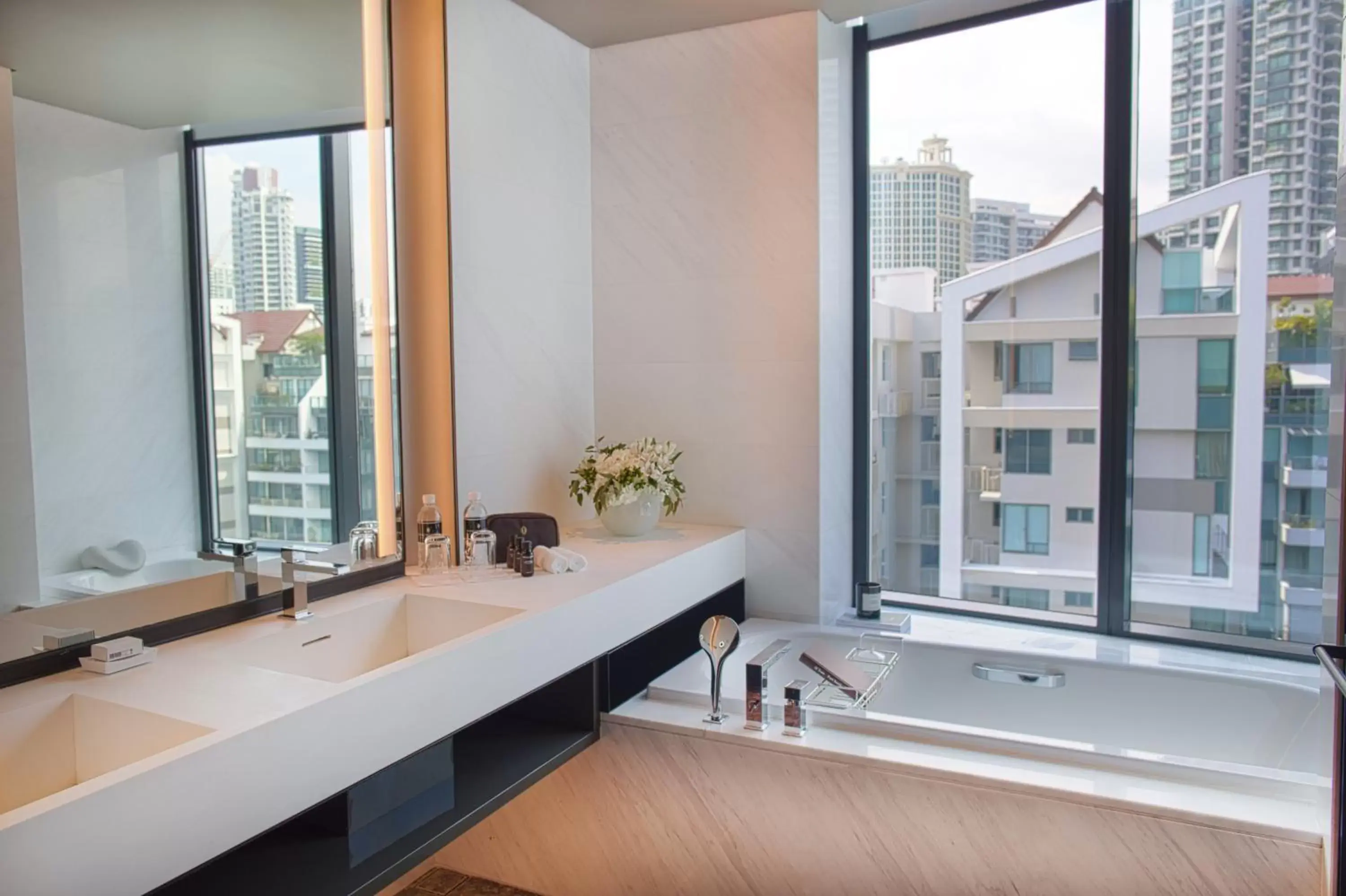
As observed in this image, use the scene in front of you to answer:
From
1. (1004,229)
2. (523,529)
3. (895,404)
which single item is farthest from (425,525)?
(1004,229)

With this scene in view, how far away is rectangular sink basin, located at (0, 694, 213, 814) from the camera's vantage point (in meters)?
1.48

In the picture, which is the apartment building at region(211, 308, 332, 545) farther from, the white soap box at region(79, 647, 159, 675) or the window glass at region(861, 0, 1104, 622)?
the window glass at region(861, 0, 1104, 622)

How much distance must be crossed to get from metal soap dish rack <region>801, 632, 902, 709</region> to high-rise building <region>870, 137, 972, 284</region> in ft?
4.02

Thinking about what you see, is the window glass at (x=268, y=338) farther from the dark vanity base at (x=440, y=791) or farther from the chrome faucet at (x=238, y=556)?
the dark vanity base at (x=440, y=791)

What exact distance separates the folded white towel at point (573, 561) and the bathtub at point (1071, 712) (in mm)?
381

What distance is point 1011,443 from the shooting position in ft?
10.4

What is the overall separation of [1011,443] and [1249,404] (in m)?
0.68

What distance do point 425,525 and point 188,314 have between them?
0.81 meters

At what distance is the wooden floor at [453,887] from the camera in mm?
2223

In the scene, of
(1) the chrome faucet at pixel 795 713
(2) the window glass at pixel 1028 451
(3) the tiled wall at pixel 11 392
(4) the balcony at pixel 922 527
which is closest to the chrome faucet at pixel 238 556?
(3) the tiled wall at pixel 11 392

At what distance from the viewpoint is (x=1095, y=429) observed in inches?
119

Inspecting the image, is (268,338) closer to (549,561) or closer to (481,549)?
(481,549)

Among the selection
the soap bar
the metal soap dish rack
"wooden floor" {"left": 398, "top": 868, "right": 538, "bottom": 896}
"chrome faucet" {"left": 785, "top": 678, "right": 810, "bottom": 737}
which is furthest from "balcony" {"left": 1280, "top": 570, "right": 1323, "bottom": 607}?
the soap bar

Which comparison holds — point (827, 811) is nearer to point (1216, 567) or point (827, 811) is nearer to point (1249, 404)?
point (1216, 567)
